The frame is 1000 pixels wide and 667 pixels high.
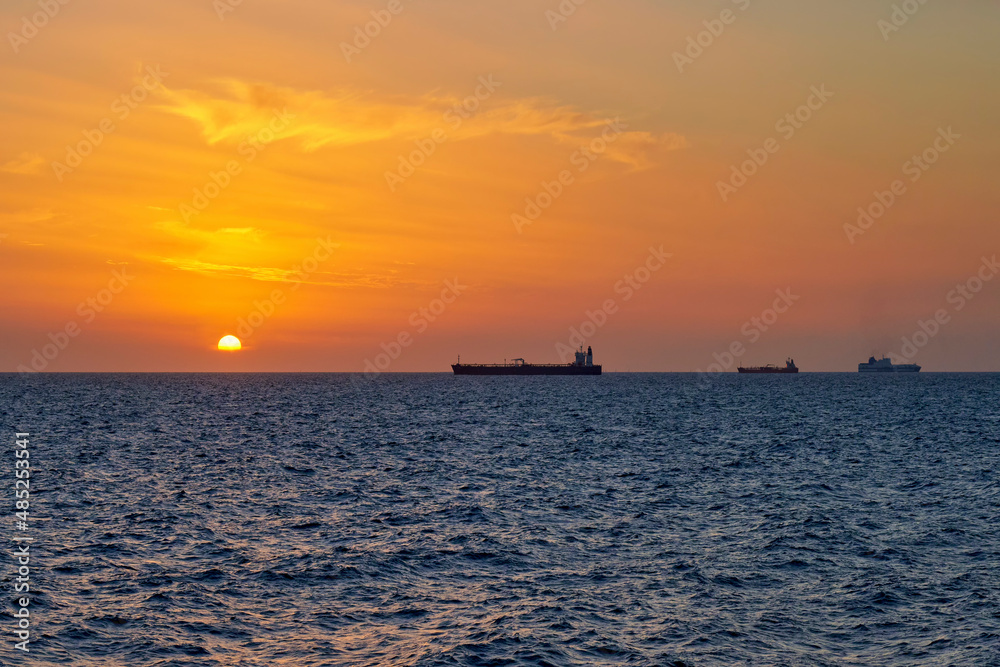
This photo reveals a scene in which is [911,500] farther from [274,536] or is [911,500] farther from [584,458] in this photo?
[274,536]

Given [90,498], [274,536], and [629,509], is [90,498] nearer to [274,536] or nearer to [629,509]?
[274,536]

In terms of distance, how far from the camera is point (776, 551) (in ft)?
95.0

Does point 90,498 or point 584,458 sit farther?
point 584,458

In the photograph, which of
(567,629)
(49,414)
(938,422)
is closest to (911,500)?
(567,629)

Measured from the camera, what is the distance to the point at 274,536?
31062mm

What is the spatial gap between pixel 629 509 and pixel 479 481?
11.5 metres

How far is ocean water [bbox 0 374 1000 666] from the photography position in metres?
19.7

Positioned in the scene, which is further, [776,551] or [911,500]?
[911,500]

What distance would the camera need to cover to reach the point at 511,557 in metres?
28.1

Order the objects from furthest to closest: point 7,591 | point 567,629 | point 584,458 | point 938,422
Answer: point 938,422 → point 584,458 → point 7,591 → point 567,629

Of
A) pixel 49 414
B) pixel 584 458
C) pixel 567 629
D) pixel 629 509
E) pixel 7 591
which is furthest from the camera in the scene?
pixel 49 414

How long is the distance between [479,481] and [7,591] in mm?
26738

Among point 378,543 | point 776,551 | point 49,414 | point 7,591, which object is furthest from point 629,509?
point 49,414

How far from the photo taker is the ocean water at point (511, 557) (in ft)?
64.5
